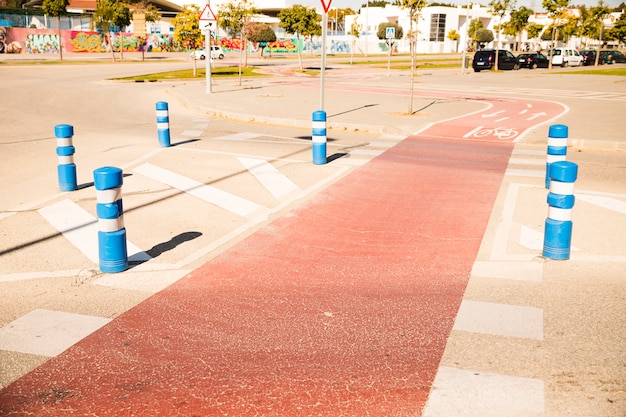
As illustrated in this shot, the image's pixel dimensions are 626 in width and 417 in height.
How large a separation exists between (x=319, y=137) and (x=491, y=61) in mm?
43454

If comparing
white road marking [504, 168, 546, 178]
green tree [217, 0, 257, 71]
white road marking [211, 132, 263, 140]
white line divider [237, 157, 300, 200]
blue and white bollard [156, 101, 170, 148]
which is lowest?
white line divider [237, 157, 300, 200]

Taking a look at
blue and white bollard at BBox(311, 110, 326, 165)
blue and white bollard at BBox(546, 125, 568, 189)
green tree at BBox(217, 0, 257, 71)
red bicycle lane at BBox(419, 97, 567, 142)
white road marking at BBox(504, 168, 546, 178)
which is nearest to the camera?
blue and white bollard at BBox(546, 125, 568, 189)

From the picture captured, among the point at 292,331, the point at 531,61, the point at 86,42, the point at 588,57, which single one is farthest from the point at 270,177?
the point at 86,42

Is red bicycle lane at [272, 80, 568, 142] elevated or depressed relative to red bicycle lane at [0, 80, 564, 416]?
elevated

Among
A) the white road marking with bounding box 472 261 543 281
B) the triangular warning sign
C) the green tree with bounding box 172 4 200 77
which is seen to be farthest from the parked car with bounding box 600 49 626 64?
the white road marking with bounding box 472 261 543 281

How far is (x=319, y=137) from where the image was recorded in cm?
1166

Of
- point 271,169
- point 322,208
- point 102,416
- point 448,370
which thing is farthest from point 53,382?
point 271,169

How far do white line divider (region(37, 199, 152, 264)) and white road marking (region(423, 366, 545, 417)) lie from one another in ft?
12.5

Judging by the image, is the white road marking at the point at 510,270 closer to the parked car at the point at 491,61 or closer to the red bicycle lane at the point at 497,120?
the red bicycle lane at the point at 497,120

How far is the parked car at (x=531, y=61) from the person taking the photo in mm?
55156

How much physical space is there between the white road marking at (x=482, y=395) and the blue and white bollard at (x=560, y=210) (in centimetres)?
277

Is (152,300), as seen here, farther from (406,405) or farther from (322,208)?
(322,208)

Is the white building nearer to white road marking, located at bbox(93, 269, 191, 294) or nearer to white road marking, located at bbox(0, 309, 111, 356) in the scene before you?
white road marking, located at bbox(93, 269, 191, 294)

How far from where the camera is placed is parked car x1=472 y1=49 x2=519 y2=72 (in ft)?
167
